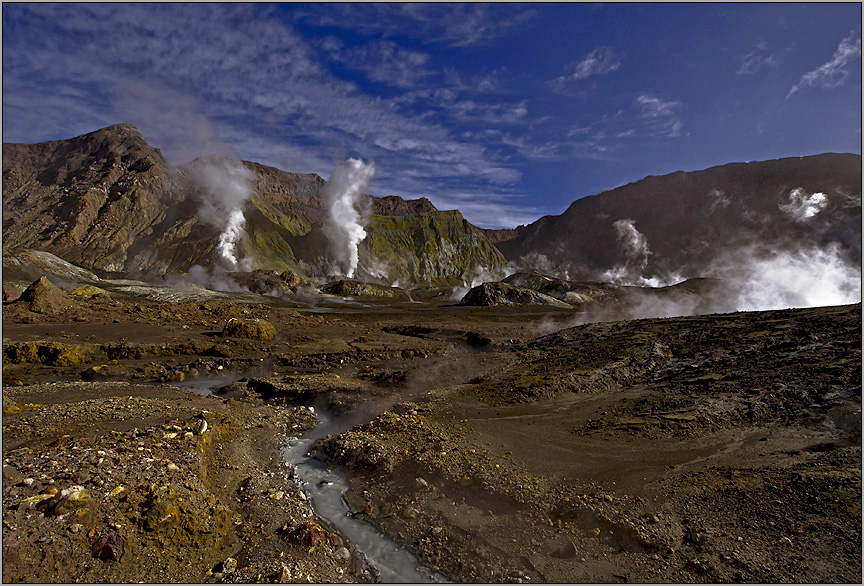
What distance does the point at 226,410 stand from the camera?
55.7 ft

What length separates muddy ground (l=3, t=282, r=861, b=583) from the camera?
766 cm

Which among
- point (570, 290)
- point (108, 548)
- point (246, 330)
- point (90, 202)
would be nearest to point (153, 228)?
point (90, 202)

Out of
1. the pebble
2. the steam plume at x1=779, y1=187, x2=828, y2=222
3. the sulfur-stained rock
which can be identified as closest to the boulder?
the sulfur-stained rock

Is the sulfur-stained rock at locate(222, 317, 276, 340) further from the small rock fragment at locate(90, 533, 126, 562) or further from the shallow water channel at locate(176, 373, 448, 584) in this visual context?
the small rock fragment at locate(90, 533, 126, 562)

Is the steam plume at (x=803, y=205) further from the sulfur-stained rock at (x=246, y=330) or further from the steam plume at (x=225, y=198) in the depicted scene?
the steam plume at (x=225, y=198)

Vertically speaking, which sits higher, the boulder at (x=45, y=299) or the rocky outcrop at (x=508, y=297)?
the rocky outcrop at (x=508, y=297)

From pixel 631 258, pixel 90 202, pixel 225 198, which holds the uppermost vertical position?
pixel 225 198

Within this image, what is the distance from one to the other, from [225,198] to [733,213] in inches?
7717

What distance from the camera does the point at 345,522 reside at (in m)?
9.62

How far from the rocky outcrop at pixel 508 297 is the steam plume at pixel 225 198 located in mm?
86440

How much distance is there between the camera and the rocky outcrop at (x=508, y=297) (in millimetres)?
95938

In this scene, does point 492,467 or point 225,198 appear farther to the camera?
point 225,198

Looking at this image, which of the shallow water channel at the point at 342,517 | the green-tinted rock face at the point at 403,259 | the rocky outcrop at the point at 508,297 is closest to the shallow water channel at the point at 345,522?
the shallow water channel at the point at 342,517

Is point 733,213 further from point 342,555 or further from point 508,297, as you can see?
point 342,555
